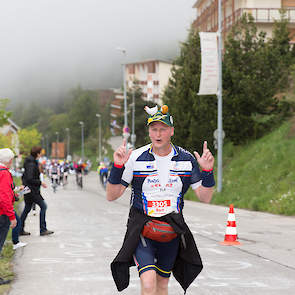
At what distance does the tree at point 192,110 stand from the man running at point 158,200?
2286 cm

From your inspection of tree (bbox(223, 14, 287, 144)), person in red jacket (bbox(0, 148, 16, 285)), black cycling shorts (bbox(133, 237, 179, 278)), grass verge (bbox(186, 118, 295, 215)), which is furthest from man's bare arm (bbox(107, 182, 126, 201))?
tree (bbox(223, 14, 287, 144))

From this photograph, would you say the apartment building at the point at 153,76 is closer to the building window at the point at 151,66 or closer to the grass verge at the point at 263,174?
the building window at the point at 151,66

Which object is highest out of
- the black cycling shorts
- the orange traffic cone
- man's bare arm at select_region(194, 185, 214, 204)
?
man's bare arm at select_region(194, 185, 214, 204)

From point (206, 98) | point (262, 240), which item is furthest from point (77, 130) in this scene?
point (262, 240)

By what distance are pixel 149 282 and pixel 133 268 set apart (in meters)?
4.20

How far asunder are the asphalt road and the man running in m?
2.08

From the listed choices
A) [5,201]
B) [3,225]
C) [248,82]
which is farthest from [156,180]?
[248,82]

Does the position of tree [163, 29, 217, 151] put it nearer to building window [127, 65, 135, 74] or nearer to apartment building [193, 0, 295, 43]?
apartment building [193, 0, 295, 43]

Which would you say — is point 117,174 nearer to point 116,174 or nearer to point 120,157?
point 116,174

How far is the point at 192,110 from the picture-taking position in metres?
30.1

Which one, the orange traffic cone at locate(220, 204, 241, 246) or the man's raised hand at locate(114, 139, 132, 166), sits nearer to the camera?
the man's raised hand at locate(114, 139, 132, 166)

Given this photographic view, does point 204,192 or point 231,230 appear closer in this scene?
point 204,192

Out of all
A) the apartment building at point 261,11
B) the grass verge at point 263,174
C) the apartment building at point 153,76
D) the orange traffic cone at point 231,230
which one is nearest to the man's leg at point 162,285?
the orange traffic cone at point 231,230

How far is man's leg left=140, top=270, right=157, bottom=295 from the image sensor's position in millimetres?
4516
